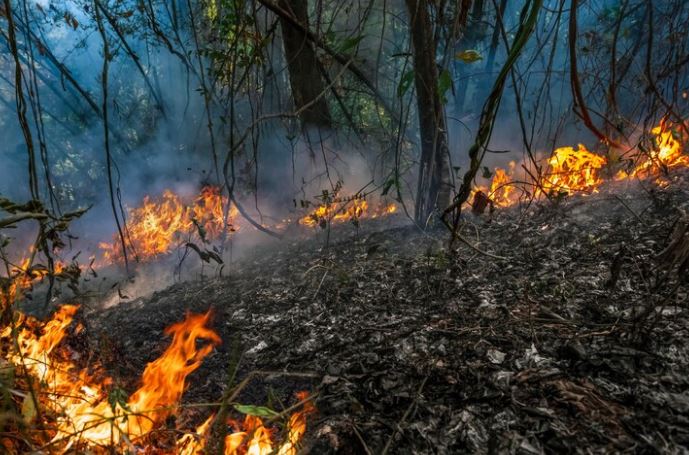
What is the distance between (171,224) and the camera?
25.6ft

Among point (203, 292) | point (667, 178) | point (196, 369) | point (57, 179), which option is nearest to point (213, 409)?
point (196, 369)

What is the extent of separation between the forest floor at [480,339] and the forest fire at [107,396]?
0.10 meters

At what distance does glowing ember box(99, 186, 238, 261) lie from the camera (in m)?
6.96

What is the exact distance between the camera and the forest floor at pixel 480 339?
122 centimetres

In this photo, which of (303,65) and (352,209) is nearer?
(303,65)

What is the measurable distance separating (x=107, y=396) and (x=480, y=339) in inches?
69.6

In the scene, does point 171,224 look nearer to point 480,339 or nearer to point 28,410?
point 28,410

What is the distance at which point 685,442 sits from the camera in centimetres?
104

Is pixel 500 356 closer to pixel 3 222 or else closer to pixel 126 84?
pixel 3 222

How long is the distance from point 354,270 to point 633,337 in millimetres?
1852

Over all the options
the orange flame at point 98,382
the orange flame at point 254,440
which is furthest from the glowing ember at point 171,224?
the orange flame at point 254,440

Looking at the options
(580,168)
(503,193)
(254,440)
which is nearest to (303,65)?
(503,193)

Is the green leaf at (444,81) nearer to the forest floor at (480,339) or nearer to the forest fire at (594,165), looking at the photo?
the forest floor at (480,339)

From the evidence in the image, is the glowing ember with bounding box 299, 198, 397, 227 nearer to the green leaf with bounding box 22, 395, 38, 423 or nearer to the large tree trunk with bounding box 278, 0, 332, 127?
the large tree trunk with bounding box 278, 0, 332, 127
